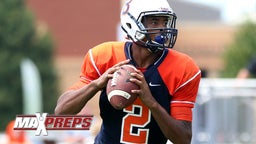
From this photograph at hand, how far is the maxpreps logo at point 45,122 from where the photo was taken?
5656 mm

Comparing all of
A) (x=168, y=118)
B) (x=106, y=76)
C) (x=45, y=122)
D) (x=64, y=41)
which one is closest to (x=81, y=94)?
(x=106, y=76)

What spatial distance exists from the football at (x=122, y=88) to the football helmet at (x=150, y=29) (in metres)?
0.28

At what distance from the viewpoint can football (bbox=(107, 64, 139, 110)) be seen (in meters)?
5.33

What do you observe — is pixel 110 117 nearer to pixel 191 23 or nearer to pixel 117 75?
pixel 117 75

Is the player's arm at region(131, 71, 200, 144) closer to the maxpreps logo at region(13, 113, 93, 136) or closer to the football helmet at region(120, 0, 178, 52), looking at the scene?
the football helmet at region(120, 0, 178, 52)

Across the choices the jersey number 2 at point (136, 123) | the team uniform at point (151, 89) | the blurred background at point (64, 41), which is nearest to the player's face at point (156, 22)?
the team uniform at point (151, 89)

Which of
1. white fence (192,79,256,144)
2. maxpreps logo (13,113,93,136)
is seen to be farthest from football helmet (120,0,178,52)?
white fence (192,79,256,144)

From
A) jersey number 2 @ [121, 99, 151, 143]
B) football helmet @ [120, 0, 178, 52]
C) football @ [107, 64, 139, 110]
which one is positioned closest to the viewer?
football @ [107, 64, 139, 110]

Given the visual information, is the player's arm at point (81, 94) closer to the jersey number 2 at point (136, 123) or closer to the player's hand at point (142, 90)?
the player's hand at point (142, 90)

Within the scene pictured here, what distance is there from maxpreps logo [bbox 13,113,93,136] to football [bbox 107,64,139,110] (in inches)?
15.4

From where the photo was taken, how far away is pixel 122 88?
17.5 ft

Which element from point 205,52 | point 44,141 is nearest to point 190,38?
point 205,52

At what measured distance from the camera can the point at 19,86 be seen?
1826 inches

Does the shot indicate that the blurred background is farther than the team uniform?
Yes
